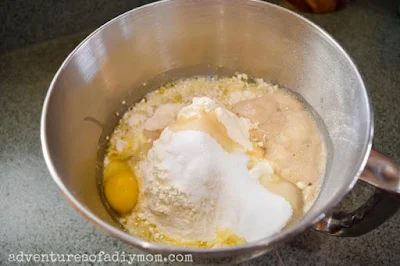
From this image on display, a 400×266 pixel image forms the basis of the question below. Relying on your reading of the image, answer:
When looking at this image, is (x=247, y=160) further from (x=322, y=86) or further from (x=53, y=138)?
(x=53, y=138)

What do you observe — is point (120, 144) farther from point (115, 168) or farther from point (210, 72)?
point (210, 72)

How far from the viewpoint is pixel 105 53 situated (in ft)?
2.74

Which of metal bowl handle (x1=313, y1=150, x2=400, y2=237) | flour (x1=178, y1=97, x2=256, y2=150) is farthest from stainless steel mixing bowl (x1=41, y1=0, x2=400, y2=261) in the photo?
flour (x1=178, y1=97, x2=256, y2=150)

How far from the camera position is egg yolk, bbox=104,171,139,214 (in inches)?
31.2

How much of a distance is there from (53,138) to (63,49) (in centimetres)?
61

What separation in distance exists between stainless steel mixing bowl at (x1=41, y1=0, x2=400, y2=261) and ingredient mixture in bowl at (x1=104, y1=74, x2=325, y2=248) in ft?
0.12

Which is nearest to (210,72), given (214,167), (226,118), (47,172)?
(226,118)

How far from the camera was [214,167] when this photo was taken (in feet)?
2.48

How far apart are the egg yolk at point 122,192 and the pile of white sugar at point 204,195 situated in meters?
0.03

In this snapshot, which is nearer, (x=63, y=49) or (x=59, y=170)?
(x=59, y=170)

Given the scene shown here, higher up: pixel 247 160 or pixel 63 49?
pixel 247 160

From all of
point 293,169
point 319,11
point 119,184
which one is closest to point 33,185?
point 119,184

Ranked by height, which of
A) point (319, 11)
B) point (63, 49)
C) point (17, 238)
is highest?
point (319, 11)

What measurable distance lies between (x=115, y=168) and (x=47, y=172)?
10.7 inches
